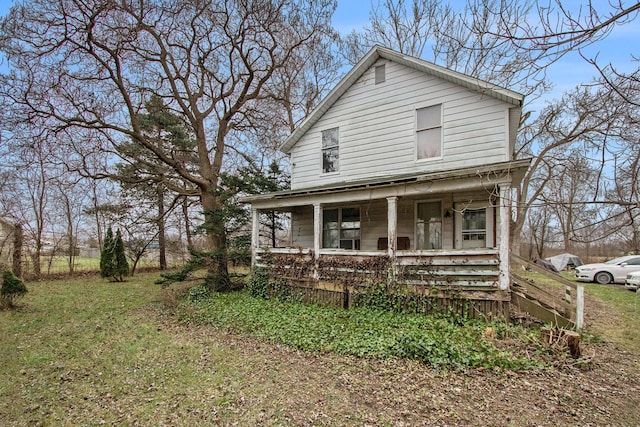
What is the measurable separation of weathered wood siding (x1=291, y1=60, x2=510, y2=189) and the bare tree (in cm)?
457

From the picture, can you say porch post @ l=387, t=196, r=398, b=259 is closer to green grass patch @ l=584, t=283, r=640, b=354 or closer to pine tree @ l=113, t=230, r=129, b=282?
green grass patch @ l=584, t=283, r=640, b=354

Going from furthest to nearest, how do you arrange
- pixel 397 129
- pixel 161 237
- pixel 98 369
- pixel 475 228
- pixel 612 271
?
pixel 161 237, pixel 612 271, pixel 397 129, pixel 475 228, pixel 98 369

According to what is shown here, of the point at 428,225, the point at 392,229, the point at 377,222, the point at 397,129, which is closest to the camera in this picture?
the point at 392,229

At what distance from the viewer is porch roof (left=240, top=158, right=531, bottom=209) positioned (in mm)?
6703

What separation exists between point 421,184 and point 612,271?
14.8 m

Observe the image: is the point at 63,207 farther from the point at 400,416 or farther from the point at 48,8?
the point at 400,416

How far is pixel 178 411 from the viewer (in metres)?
4.07

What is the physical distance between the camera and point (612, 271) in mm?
15562

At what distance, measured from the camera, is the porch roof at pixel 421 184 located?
22.0 ft

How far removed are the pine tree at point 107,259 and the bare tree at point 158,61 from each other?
6114mm

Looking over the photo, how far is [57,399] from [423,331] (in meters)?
6.14

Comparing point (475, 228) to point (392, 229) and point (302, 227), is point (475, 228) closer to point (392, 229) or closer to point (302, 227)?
point (392, 229)

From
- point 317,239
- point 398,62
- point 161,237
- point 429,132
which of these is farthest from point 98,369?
point 161,237

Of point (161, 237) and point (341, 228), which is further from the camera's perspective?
point (161, 237)
